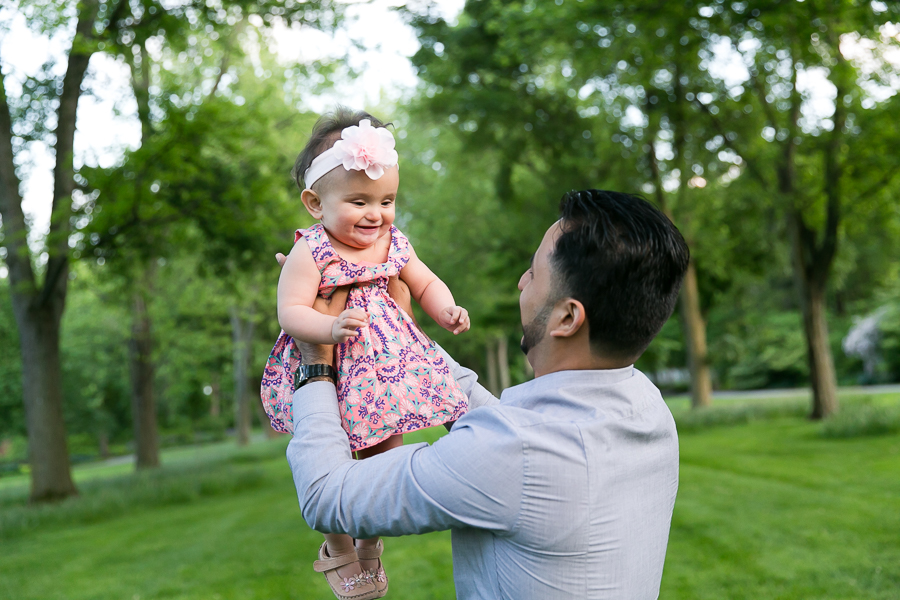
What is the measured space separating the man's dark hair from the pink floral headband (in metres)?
0.56

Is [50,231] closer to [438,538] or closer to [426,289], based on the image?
[438,538]

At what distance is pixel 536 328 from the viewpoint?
71.5 inches

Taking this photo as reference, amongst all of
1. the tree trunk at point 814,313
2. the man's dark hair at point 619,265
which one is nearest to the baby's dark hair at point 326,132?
the man's dark hair at point 619,265

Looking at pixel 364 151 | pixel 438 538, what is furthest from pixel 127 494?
pixel 364 151

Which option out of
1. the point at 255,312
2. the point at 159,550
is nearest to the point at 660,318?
the point at 159,550

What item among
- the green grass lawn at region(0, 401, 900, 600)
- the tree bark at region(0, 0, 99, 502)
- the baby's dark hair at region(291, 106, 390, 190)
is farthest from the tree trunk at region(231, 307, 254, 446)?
the baby's dark hair at region(291, 106, 390, 190)

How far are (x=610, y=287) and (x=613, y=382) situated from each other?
9.6 inches

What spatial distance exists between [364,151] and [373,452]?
0.86 meters

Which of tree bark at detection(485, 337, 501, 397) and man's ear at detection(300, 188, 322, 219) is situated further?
tree bark at detection(485, 337, 501, 397)

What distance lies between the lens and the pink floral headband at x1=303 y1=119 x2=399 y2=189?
6.53 feet

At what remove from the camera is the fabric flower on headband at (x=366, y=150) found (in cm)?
199

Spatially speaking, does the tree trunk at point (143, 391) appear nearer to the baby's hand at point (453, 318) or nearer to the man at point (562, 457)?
the baby's hand at point (453, 318)

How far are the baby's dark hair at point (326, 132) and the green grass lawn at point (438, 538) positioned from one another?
468cm

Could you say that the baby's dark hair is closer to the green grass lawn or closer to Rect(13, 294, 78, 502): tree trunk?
the green grass lawn
